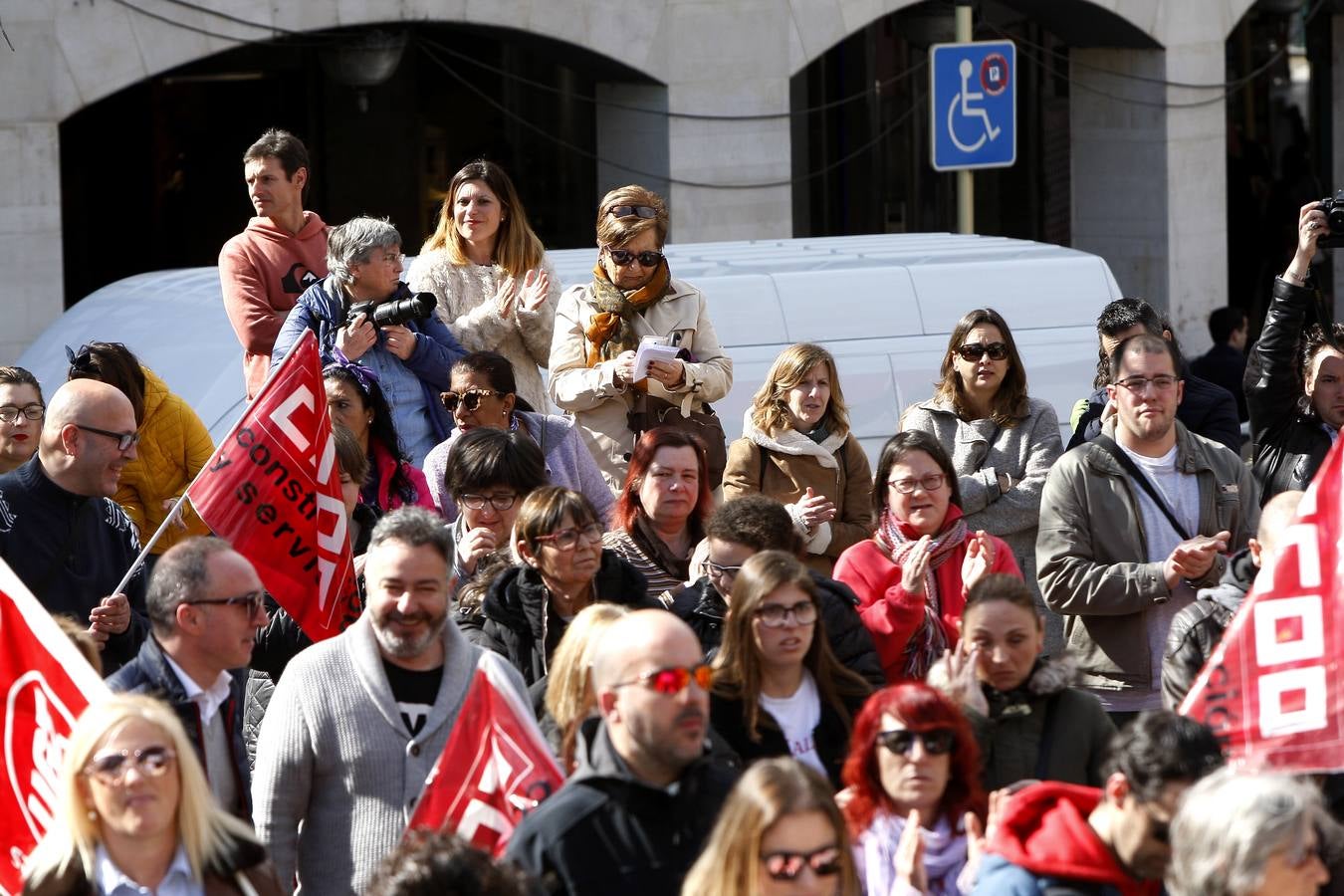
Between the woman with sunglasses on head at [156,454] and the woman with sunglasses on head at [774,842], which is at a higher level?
the woman with sunglasses on head at [156,454]

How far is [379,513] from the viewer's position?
313 inches

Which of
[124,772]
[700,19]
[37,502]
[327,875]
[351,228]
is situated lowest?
[327,875]

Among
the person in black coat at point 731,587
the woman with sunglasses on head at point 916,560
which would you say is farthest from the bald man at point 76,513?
the woman with sunglasses on head at point 916,560

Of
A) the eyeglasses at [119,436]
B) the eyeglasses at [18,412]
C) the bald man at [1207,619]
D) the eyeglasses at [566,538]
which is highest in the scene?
the eyeglasses at [18,412]

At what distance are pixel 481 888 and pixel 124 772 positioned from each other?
0.99 metres

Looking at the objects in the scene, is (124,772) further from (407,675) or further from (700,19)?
(700,19)

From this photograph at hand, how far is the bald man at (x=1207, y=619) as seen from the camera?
21.1ft

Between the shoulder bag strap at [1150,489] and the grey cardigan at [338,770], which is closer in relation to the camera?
the grey cardigan at [338,770]

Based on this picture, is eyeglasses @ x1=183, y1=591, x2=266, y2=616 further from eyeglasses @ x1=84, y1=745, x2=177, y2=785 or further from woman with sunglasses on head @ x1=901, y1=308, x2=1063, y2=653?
woman with sunglasses on head @ x1=901, y1=308, x2=1063, y2=653

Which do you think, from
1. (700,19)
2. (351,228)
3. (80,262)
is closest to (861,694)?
(351,228)

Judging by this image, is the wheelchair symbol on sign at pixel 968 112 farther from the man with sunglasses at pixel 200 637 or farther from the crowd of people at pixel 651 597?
the man with sunglasses at pixel 200 637

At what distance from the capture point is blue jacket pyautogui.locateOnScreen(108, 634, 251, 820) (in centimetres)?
580

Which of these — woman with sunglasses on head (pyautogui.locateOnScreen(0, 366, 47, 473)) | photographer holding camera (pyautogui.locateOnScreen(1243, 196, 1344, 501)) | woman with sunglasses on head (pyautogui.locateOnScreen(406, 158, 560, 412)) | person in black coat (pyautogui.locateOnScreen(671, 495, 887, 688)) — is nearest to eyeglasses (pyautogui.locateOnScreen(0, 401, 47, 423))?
woman with sunglasses on head (pyautogui.locateOnScreen(0, 366, 47, 473))

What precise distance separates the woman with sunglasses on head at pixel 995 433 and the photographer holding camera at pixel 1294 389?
28.9 inches
